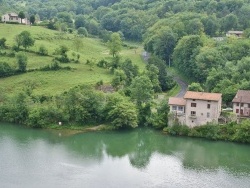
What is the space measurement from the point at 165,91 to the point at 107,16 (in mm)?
60305

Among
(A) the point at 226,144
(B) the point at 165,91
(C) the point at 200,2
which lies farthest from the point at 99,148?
(C) the point at 200,2

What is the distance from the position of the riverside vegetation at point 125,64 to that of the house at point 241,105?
11.4ft

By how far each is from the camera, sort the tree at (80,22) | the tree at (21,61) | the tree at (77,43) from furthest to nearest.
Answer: the tree at (80,22) < the tree at (77,43) < the tree at (21,61)

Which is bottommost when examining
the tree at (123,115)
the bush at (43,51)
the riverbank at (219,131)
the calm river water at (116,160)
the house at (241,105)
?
the calm river water at (116,160)

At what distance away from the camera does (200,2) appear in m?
117

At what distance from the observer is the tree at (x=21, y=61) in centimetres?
7044

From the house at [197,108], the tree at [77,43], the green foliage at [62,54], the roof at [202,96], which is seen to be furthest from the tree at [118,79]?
the tree at [77,43]

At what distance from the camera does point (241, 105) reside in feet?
181

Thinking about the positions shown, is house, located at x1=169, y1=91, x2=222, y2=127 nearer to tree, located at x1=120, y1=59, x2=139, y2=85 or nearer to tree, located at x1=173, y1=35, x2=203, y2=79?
tree, located at x1=120, y1=59, x2=139, y2=85

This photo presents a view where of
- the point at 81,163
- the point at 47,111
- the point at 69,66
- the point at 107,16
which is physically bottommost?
the point at 81,163

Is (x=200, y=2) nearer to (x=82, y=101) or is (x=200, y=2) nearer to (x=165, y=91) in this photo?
(x=165, y=91)

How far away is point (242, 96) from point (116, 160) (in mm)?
17100

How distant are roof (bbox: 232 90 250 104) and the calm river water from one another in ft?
19.5

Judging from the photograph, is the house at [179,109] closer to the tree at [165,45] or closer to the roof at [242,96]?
the roof at [242,96]
